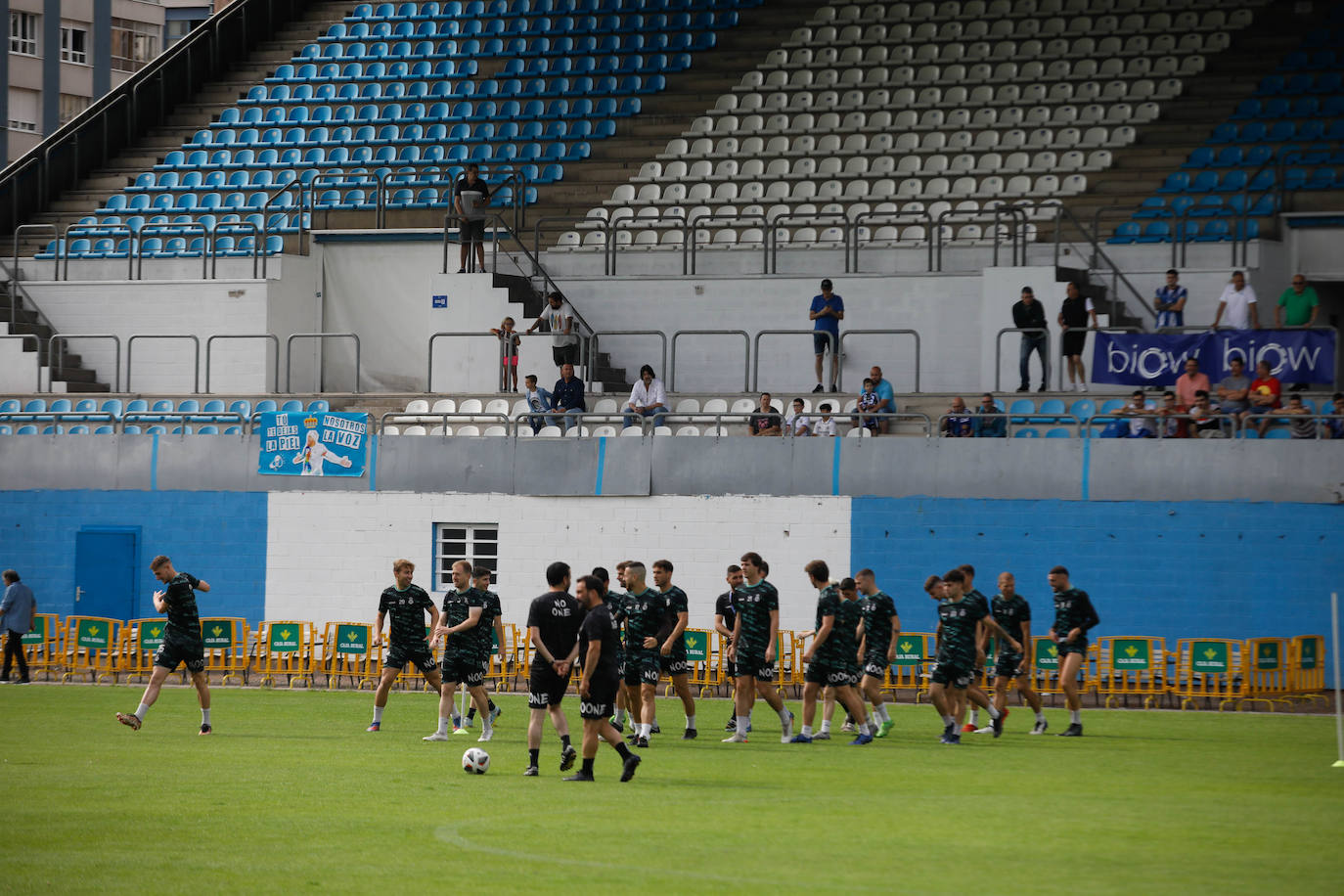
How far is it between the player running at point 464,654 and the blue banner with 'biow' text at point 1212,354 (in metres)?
11.8

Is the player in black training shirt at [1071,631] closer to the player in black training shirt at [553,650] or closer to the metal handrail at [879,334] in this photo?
the player in black training shirt at [553,650]

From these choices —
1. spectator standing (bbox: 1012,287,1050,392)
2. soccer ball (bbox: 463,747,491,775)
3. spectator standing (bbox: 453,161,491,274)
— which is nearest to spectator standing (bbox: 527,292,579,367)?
spectator standing (bbox: 453,161,491,274)

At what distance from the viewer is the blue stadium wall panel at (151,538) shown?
28281 mm

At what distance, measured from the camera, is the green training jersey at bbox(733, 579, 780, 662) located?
18938mm

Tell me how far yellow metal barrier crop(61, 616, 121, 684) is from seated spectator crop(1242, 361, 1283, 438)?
54.5 feet

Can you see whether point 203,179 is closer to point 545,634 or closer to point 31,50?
point 545,634

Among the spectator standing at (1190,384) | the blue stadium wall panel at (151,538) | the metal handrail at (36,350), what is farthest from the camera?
the metal handrail at (36,350)

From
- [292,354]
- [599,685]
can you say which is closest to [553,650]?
[599,685]

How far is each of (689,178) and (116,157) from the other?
1357 centimetres

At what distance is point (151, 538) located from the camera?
28594mm

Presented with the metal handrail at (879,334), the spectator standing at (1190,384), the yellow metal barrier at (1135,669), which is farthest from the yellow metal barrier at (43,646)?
the spectator standing at (1190,384)

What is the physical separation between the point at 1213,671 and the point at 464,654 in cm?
1061

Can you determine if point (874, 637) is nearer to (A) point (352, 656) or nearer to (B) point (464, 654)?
(B) point (464, 654)

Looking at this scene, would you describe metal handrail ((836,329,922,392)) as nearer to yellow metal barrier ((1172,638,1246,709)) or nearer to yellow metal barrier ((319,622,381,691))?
yellow metal barrier ((1172,638,1246,709))
